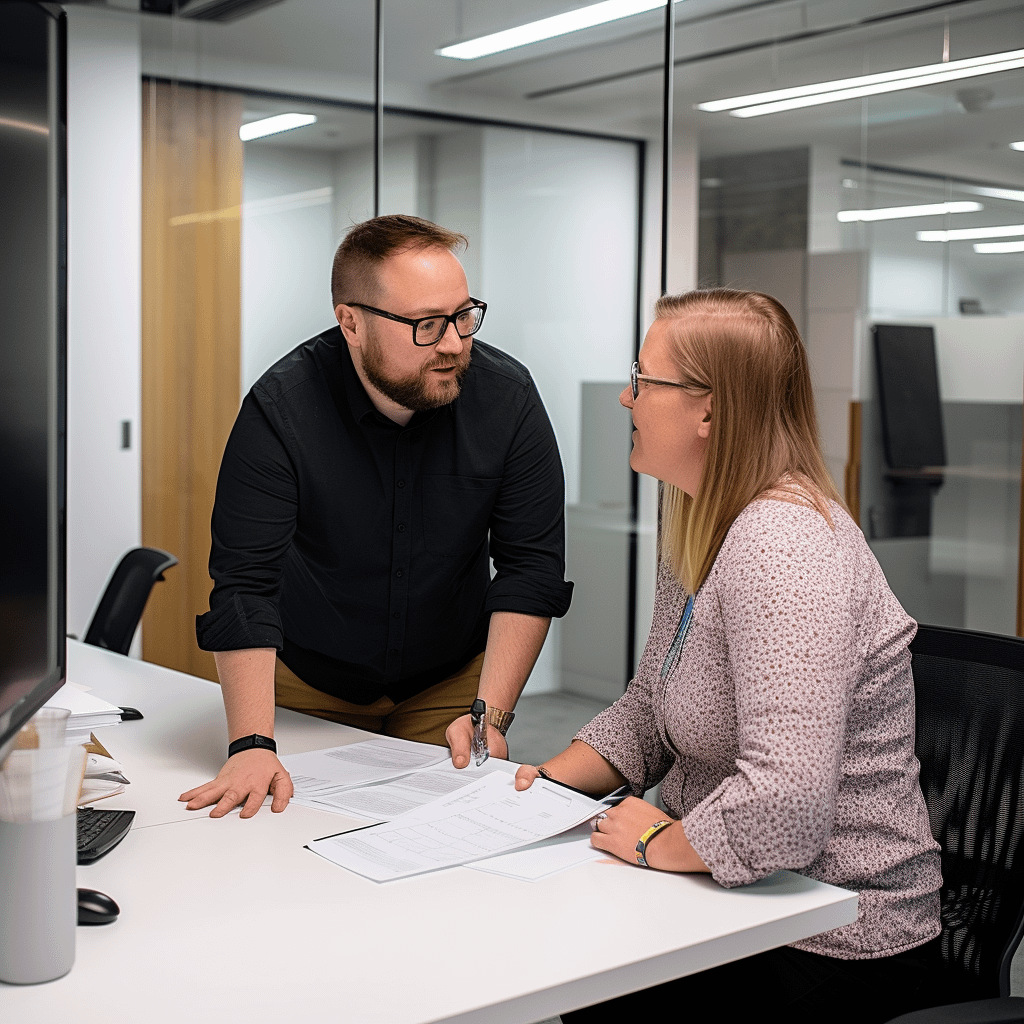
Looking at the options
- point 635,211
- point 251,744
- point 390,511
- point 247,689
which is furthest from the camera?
point 635,211

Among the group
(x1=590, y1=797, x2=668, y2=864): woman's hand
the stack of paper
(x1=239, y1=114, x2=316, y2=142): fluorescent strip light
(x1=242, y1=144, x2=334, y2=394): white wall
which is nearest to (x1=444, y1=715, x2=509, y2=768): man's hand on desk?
(x1=590, y1=797, x2=668, y2=864): woman's hand

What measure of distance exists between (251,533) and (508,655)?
1.64 feet

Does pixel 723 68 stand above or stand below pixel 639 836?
above

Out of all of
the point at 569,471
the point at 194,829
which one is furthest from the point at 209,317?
the point at 194,829

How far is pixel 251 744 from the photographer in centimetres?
185

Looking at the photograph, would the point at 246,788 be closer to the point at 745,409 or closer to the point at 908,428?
the point at 745,409

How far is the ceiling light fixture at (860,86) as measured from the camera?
2.56 meters

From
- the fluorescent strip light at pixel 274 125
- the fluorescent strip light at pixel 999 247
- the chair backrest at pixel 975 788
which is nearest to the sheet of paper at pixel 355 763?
the chair backrest at pixel 975 788

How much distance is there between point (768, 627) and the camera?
4.59 ft

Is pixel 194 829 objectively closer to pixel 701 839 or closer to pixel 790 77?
pixel 701 839

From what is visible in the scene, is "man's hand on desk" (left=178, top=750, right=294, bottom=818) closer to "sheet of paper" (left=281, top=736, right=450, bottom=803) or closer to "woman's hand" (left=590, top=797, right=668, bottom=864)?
"sheet of paper" (left=281, top=736, right=450, bottom=803)

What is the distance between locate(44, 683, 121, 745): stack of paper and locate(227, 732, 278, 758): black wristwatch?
0.18 m

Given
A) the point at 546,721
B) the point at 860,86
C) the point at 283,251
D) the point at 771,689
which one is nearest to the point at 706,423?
the point at 771,689

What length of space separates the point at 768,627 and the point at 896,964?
0.49 m
